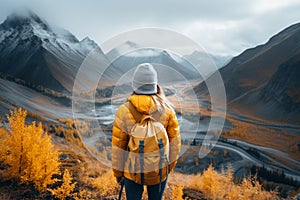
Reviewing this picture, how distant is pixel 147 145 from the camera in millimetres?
2162

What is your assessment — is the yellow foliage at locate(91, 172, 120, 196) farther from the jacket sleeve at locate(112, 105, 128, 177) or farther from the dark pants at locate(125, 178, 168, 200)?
the jacket sleeve at locate(112, 105, 128, 177)

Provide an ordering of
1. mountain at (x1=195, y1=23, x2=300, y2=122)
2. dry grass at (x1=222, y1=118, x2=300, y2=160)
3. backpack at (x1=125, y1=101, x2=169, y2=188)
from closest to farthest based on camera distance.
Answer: backpack at (x1=125, y1=101, x2=169, y2=188) < dry grass at (x1=222, y1=118, x2=300, y2=160) < mountain at (x1=195, y1=23, x2=300, y2=122)

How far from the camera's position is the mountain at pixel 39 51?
→ 212 ft

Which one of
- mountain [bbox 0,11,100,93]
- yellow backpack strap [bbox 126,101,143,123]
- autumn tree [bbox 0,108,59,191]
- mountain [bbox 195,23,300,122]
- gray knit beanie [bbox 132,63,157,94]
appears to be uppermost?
mountain [bbox 0,11,100,93]

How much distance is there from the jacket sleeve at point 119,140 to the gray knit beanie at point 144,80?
249mm

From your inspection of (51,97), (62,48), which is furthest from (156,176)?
(62,48)

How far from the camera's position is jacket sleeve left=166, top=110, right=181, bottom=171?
2.34m

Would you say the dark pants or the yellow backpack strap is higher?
the yellow backpack strap

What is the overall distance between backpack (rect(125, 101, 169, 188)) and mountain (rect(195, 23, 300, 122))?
2676 cm

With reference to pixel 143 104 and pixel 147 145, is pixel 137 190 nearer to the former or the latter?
pixel 147 145

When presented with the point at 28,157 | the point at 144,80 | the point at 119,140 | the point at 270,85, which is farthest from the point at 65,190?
the point at 270,85

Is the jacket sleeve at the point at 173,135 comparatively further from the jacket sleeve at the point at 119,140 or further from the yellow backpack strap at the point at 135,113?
the jacket sleeve at the point at 119,140

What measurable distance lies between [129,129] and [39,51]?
9387 centimetres

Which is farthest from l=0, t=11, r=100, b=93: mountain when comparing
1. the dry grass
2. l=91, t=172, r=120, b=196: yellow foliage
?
l=91, t=172, r=120, b=196: yellow foliage
